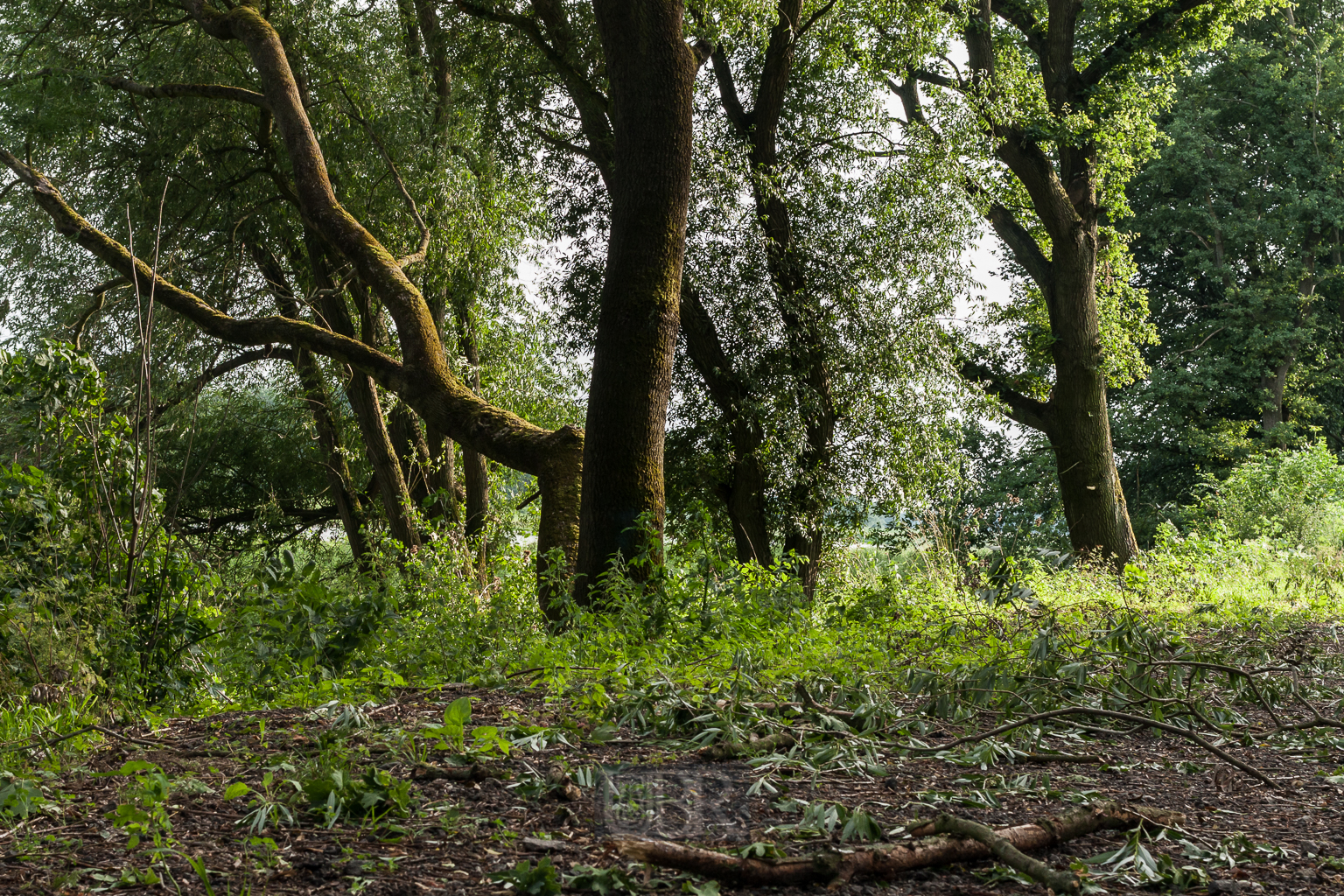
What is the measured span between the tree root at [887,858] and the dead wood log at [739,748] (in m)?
0.78

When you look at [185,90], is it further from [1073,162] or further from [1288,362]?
[1288,362]

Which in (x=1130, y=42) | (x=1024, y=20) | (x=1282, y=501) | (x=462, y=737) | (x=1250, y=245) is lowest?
(x=462, y=737)

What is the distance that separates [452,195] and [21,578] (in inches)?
328

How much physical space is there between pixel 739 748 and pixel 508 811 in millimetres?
817

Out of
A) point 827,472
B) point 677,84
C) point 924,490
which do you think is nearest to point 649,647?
point 677,84

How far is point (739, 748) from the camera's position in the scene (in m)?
3.05

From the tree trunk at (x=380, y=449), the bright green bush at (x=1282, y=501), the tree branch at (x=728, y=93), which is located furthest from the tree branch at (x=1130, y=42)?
the tree trunk at (x=380, y=449)

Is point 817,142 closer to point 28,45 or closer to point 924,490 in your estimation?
point 924,490

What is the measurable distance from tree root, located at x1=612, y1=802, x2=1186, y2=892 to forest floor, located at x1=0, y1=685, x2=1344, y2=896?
29mm

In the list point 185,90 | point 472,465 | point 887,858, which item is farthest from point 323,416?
point 887,858

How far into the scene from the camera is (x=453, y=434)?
8.43 metres

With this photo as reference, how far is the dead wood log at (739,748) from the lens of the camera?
306 centimetres

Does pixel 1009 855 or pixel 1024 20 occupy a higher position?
pixel 1024 20

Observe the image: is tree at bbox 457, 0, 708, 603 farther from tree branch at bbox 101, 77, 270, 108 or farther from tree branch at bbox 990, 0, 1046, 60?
tree branch at bbox 990, 0, 1046, 60
